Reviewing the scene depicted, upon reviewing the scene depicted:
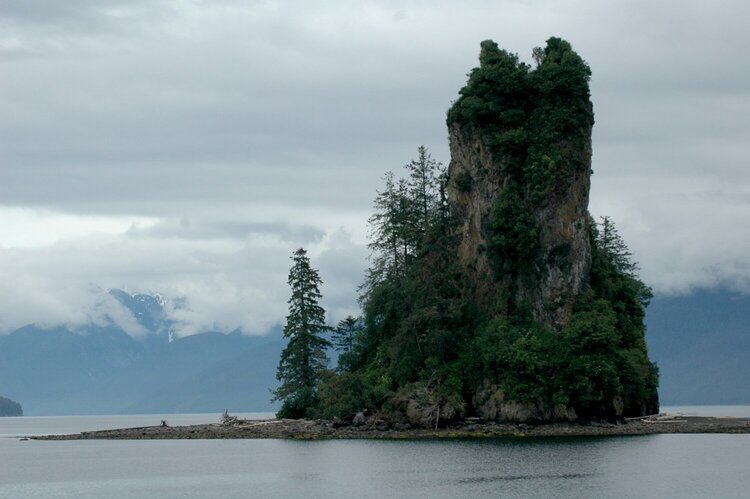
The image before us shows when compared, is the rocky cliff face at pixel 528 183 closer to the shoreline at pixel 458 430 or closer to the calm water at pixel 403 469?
the shoreline at pixel 458 430

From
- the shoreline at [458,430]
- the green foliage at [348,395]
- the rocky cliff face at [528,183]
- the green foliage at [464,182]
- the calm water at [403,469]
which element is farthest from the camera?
the green foliage at [464,182]

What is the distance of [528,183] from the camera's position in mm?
116750

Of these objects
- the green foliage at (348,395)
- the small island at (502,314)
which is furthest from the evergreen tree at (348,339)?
the green foliage at (348,395)

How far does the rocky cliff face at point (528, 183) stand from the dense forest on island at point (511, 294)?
121 mm

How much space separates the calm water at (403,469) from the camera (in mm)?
71562

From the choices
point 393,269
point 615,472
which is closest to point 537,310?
point 393,269

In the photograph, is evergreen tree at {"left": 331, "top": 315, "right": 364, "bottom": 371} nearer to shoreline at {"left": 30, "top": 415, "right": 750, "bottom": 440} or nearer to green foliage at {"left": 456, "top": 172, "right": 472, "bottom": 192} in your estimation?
shoreline at {"left": 30, "top": 415, "right": 750, "bottom": 440}

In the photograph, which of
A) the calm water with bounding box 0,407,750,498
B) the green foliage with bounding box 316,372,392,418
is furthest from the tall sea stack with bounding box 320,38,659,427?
the calm water with bounding box 0,407,750,498

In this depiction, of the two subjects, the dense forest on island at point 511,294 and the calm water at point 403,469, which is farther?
the dense forest on island at point 511,294

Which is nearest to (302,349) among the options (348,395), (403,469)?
(348,395)

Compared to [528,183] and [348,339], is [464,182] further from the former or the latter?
[348,339]

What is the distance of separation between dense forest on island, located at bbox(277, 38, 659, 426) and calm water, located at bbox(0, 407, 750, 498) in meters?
9.09

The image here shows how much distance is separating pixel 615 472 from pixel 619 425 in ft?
120

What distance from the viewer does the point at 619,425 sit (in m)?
113
